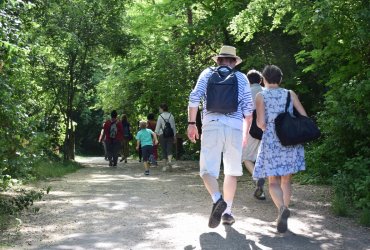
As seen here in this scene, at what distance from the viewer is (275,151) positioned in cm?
605

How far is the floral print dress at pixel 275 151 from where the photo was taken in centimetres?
602

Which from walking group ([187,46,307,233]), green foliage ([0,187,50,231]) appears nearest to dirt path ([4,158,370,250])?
green foliage ([0,187,50,231])

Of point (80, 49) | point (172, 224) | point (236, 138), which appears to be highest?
point (80, 49)

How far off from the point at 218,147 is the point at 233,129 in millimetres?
279

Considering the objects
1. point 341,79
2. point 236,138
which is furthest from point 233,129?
point 341,79

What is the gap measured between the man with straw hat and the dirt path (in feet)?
1.69

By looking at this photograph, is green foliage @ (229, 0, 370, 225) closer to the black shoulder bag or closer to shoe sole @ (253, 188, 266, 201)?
shoe sole @ (253, 188, 266, 201)

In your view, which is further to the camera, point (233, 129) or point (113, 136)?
point (113, 136)

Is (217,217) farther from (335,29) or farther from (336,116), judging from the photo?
(336,116)

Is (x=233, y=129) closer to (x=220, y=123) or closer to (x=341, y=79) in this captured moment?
(x=220, y=123)

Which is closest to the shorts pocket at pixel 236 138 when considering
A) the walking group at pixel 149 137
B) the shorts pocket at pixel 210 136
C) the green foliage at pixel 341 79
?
the shorts pocket at pixel 210 136

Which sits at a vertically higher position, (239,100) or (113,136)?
(239,100)

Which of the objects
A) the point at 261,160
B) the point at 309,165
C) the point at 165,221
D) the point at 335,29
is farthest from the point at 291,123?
the point at 309,165

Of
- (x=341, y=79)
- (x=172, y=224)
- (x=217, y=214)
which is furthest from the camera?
(x=341, y=79)
